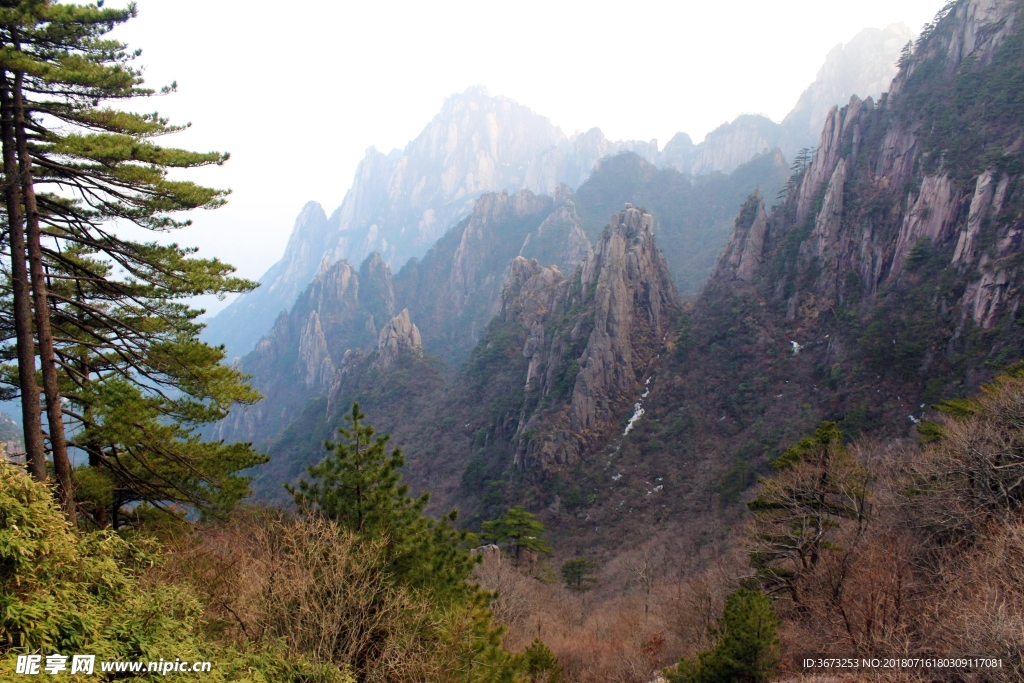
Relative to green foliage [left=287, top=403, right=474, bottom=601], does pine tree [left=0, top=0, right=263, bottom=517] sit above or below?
above

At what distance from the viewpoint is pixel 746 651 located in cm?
1121

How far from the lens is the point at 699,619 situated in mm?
19250

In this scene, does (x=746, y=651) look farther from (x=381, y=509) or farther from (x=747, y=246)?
(x=747, y=246)

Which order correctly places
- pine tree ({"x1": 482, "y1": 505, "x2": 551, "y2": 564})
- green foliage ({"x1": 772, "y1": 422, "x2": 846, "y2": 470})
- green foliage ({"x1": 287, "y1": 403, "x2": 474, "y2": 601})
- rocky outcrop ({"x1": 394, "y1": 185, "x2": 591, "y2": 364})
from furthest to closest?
rocky outcrop ({"x1": 394, "y1": 185, "x2": 591, "y2": 364}), pine tree ({"x1": 482, "y1": 505, "x2": 551, "y2": 564}), green foliage ({"x1": 772, "y1": 422, "x2": 846, "y2": 470}), green foliage ({"x1": 287, "y1": 403, "x2": 474, "y2": 601})

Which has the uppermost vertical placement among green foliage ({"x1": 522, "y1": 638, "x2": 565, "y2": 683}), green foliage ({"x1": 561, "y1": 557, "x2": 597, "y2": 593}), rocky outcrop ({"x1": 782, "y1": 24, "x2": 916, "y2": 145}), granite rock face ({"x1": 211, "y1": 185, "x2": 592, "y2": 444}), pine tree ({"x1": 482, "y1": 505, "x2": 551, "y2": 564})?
rocky outcrop ({"x1": 782, "y1": 24, "x2": 916, "y2": 145})

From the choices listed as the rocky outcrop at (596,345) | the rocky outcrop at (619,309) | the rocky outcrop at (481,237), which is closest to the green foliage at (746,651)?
the rocky outcrop at (596,345)

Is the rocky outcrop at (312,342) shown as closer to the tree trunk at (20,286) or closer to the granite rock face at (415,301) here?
the granite rock face at (415,301)

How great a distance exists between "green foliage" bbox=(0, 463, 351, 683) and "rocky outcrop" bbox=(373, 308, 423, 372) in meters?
94.2

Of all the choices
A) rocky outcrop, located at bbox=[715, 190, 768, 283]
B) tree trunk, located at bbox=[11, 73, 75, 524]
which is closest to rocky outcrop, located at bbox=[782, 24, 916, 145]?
rocky outcrop, located at bbox=[715, 190, 768, 283]

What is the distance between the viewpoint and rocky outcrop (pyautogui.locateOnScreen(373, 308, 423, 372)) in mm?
99750

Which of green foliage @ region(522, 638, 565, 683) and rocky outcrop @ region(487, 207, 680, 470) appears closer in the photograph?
green foliage @ region(522, 638, 565, 683)

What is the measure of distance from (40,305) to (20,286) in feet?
1.17

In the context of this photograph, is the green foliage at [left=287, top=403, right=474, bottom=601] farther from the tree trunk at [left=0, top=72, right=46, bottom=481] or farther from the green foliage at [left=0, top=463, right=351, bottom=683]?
the tree trunk at [left=0, top=72, right=46, bottom=481]

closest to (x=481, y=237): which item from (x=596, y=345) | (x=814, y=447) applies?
(x=596, y=345)
